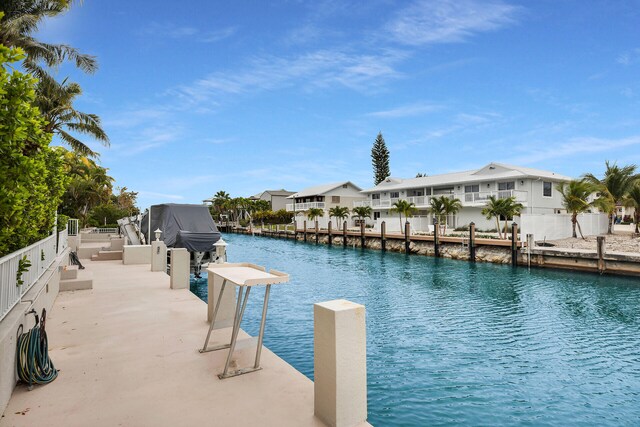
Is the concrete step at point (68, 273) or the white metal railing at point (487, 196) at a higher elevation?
the white metal railing at point (487, 196)

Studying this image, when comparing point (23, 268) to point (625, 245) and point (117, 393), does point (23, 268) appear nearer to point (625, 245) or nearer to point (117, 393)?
point (117, 393)

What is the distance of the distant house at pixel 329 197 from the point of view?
61312 mm

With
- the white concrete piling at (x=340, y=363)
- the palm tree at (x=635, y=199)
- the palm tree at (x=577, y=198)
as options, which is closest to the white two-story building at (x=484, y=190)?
the palm tree at (x=577, y=198)

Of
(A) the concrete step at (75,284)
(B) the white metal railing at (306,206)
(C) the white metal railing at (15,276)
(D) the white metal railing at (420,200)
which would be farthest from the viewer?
(B) the white metal railing at (306,206)

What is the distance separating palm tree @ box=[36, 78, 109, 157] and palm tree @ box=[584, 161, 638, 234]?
37877 millimetres

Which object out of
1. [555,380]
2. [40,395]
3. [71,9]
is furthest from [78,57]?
[555,380]

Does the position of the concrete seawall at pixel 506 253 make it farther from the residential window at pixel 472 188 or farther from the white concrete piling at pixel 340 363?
the white concrete piling at pixel 340 363

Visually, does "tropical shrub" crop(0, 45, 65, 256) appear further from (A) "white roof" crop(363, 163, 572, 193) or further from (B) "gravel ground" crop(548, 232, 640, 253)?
(A) "white roof" crop(363, 163, 572, 193)

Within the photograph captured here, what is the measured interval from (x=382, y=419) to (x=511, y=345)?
5.66 meters

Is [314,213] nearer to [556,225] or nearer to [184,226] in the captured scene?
[556,225]

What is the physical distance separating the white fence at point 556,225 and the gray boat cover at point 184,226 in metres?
20.7

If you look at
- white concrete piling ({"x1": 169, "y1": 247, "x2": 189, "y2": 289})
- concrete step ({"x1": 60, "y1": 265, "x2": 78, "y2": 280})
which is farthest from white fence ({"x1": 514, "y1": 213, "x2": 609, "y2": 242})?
concrete step ({"x1": 60, "y1": 265, "x2": 78, "y2": 280})

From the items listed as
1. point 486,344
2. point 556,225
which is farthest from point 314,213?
point 486,344

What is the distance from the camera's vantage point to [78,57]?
20266 mm
